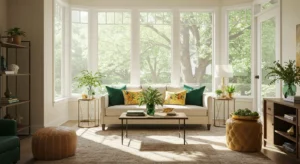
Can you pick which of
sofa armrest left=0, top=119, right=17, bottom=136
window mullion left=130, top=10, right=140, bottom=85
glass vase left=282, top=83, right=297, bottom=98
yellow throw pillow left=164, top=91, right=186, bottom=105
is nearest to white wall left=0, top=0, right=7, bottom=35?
sofa armrest left=0, top=119, right=17, bottom=136

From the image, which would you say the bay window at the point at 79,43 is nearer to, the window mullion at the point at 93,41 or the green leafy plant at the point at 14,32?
the window mullion at the point at 93,41

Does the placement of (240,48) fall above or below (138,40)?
below

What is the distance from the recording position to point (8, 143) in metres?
3.71

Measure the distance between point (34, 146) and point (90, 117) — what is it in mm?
3334

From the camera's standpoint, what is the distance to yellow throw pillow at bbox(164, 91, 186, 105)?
6730 millimetres

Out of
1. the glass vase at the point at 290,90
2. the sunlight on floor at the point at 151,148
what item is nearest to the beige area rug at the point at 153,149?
the sunlight on floor at the point at 151,148

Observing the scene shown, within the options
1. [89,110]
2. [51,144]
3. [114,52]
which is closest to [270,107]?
[51,144]

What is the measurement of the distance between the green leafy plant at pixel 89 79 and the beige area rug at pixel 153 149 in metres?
1.13

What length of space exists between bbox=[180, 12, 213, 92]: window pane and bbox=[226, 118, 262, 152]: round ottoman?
306 cm

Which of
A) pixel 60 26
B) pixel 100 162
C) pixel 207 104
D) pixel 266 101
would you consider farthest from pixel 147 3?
pixel 100 162

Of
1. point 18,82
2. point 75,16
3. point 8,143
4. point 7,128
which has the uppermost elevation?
point 75,16

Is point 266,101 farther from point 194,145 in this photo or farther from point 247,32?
point 247,32

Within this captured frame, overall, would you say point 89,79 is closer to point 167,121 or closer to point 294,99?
point 167,121

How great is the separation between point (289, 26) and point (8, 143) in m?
4.73
